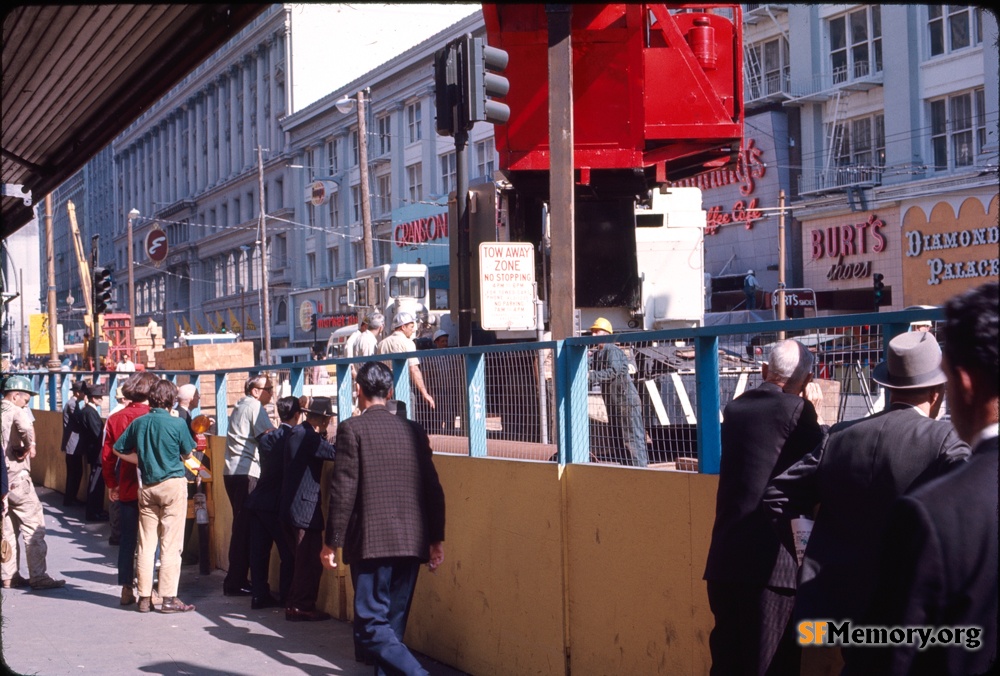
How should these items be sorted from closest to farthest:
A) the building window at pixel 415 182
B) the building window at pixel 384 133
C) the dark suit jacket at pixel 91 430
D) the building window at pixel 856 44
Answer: the dark suit jacket at pixel 91 430 → the building window at pixel 856 44 → the building window at pixel 415 182 → the building window at pixel 384 133

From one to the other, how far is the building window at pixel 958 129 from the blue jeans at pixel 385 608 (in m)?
30.0

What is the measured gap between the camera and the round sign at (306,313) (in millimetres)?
57641

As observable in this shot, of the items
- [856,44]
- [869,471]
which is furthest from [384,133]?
[869,471]

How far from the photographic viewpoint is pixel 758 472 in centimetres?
472

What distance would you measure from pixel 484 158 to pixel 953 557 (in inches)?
1773

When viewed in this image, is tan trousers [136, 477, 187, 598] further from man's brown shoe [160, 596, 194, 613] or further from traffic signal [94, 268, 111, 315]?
traffic signal [94, 268, 111, 315]

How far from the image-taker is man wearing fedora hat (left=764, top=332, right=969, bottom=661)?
372 cm

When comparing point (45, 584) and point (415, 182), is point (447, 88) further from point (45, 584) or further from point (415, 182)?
point (415, 182)

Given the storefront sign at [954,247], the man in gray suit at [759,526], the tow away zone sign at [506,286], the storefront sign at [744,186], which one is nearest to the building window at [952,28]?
the storefront sign at [954,247]

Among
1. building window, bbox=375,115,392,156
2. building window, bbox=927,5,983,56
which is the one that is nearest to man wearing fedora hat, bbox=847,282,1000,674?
building window, bbox=927,5,983,56

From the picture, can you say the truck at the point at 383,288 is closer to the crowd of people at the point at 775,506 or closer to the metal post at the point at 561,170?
the crowd of people at the point at 775,506

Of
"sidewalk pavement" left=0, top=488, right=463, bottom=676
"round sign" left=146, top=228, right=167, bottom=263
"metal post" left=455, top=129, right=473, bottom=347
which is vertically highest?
"round sign" left=146, top=228, right=167, bottom=263

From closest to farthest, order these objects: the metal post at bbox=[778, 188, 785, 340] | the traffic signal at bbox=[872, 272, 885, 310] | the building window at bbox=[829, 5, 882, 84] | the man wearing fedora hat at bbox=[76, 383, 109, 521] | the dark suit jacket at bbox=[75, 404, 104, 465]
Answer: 1. the man wearing fedora hat at bbox=[76, 383, 109, 521]
2. the dark suit jacket at bbox=[75, 404, 104, 465]
3. the traffic signal at bbox=[872, 272, 885, 310]
4. the building window at bbox=[829, 5, 882, 84]
5. the metal post at bbox=[778, 188, 785, 340]

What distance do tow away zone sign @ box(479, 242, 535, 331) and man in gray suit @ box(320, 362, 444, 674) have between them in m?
2.00
